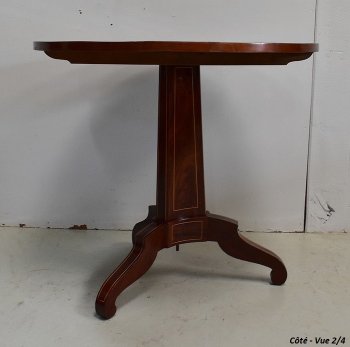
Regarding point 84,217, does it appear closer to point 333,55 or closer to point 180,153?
point 180,153

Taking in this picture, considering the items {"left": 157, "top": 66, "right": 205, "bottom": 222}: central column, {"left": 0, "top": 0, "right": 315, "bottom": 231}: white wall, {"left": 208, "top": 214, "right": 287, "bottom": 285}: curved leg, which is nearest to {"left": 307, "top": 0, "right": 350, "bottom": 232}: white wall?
{"left": 0, "top": 0, "right": 315, "bottom": 231}: white wall

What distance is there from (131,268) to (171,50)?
74 cm

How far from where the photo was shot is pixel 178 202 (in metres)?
1.76

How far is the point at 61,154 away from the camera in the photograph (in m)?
2.33

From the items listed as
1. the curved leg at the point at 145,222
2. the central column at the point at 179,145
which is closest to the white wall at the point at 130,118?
the curved leg at the point at 145,222

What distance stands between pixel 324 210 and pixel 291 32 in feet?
2.72

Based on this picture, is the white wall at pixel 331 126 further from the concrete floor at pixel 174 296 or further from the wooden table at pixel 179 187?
the wooden table at pixel 179 187

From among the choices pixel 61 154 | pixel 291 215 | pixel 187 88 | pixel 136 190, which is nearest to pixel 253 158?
pixel 291 215

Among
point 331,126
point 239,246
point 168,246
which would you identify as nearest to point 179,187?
point 168,246

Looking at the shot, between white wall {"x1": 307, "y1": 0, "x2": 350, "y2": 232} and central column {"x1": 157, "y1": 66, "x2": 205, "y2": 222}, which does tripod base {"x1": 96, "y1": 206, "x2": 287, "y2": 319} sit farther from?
white wall {"x1": 307, "y1": 0, "x2": 350, "y2": 232}

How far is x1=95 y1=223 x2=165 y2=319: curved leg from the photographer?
1590 millimetres

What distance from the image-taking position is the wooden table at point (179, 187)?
5.21 feet

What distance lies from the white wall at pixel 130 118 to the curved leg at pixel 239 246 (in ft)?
1.80

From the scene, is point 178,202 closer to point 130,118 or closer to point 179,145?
point 179,145
